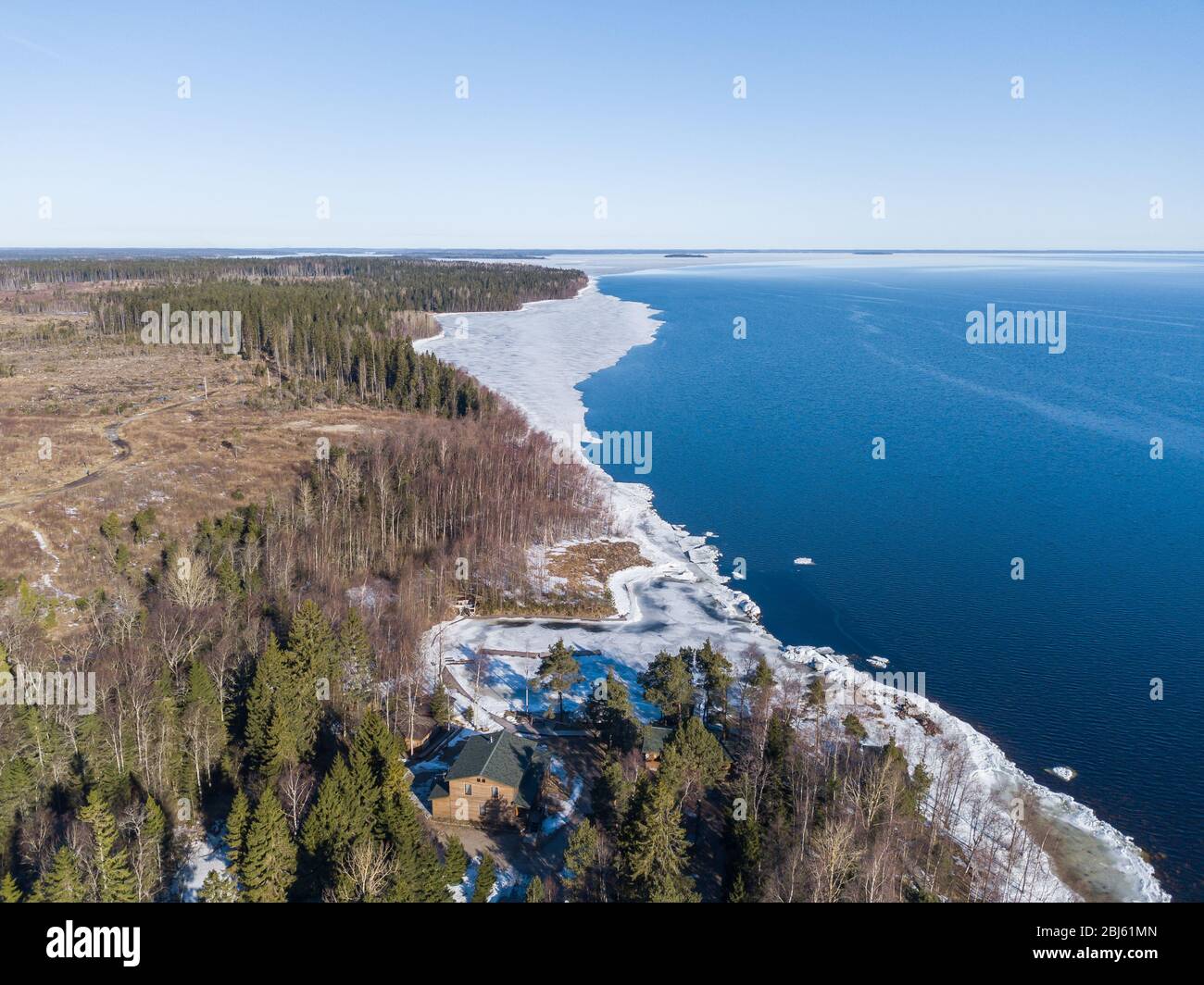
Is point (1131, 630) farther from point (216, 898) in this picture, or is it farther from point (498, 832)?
point (216, 898)

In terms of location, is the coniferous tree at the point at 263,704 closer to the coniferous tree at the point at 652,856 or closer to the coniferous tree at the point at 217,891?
the coniferous tree at the point at 217,891

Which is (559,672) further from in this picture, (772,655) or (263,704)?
(263,704)

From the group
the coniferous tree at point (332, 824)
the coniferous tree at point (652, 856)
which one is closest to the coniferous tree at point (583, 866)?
the coniferous tree at point (652, 856)

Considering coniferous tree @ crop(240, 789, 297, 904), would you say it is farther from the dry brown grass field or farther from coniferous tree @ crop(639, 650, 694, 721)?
the dry brown grass field

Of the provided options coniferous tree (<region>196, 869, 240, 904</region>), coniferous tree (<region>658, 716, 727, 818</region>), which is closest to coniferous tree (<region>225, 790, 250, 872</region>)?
coniferous tree (<region>196, 869, 240, 904</region>)

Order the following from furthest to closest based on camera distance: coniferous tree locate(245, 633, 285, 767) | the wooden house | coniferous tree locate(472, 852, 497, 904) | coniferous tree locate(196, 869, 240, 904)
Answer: coniferous tree locate(245, 633, 285, 767) → the wooden house → coniferous tree locate(472, 852, 497, 904) → coniferous tree locate(196, 869, 240, 904)

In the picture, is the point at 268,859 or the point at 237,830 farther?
the point at 237,830

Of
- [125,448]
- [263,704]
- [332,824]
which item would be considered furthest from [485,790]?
Answer: [125,448]
